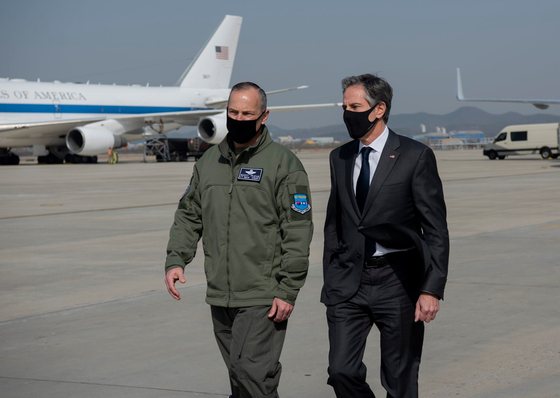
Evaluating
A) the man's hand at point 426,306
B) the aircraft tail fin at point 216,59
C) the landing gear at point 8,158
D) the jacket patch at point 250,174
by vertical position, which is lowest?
the landing gear at point 8,158

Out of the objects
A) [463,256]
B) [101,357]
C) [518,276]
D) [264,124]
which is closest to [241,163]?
[264,124]

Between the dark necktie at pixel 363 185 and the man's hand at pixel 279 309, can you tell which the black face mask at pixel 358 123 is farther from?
the man's hand at pixel 279 309

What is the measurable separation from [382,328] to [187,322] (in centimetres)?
297

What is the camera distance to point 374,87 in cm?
377

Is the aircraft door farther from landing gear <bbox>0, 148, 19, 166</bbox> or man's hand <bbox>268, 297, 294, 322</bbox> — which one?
man's hand <bbox>268, 297, 294, 322</bbox>

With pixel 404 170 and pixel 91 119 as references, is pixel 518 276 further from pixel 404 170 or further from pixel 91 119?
pixel 91 119

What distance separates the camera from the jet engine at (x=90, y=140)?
41531mm

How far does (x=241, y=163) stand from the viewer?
3807 millimetres

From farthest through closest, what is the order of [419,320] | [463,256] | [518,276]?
[463,256], [518,276], [419,320]

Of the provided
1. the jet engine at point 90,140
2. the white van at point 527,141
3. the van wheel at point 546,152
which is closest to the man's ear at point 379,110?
the jet engine at point 90,140

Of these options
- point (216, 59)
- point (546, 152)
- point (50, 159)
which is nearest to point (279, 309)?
point (546, 152)

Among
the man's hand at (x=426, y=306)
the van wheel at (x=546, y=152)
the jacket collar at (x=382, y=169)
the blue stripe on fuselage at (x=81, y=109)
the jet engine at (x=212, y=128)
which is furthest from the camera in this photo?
the jet engine at (x=212, y=128)

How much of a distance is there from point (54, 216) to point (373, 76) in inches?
500

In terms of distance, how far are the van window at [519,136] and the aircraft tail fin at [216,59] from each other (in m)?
20.6
